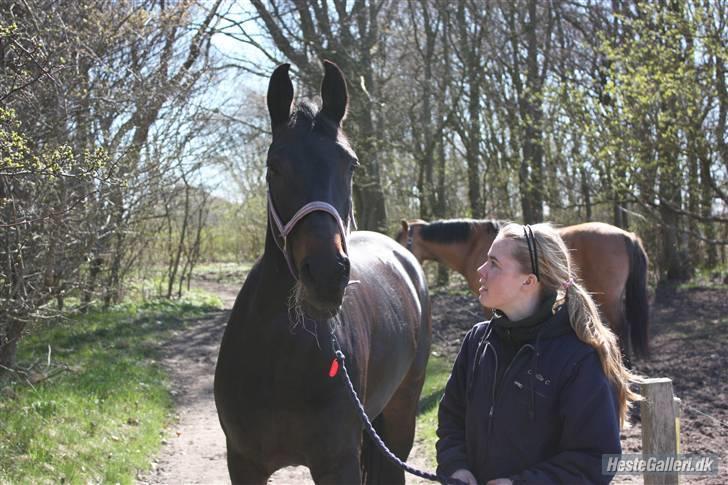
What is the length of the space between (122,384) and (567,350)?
5704 mm

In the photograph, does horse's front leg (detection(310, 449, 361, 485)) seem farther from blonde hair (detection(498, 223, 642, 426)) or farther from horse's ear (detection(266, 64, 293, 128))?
horse's ear (detection(266, 64, 293, 128))

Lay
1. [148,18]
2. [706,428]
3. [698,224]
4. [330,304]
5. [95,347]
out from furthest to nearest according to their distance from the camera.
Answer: [698,224] < [95,347] < [148,18] < [706,428] < [330,304]

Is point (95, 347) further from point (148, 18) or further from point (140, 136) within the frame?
point (148, 18)

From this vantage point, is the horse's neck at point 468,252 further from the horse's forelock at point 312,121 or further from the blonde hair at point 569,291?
the blonde hair at point 569,291

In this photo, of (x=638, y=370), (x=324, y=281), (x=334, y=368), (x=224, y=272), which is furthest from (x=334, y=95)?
(x=224, y=272)

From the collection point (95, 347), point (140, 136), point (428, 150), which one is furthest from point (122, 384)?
point (428, 150)

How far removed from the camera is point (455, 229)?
9.06m

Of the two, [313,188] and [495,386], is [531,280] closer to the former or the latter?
[495,386]

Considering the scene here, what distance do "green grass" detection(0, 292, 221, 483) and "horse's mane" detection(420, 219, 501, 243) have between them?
405 centimetres

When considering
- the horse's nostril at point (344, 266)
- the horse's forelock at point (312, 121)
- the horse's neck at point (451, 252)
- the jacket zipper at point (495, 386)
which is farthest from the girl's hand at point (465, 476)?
the horse's neck at point (451, 252)

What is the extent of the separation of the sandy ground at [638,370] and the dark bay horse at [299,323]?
242 cm

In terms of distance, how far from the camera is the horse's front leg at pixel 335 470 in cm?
264

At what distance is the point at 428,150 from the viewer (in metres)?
15.1

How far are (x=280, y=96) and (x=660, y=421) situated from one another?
2417mm
